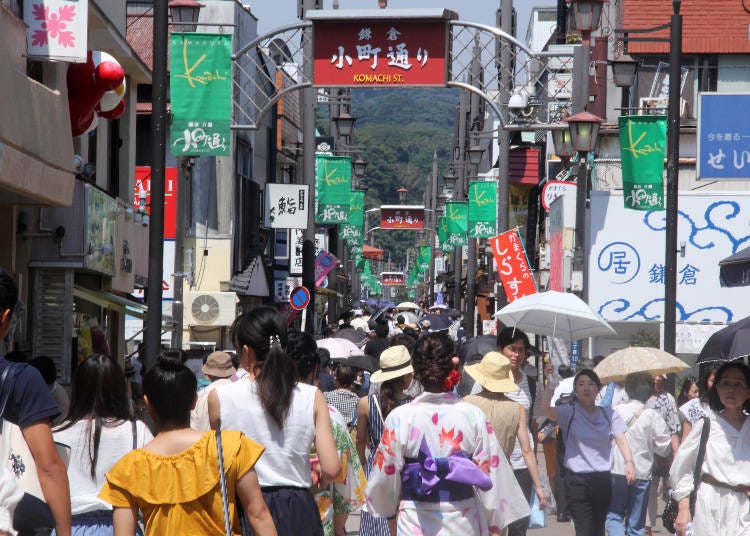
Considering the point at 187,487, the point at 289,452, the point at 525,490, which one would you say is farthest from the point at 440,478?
the point at 525,490

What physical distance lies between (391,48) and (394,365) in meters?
11.5

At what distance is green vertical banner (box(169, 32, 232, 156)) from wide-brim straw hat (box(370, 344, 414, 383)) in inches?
364

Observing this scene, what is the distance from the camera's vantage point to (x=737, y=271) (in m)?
10.5

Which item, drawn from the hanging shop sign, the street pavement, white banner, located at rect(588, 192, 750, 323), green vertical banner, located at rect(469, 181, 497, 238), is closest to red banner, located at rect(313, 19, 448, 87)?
white banner, located at rect(588, 192, 750, 323)

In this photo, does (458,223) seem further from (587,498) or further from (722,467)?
(722,467)

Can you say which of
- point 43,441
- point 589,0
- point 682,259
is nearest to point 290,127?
point 682,259

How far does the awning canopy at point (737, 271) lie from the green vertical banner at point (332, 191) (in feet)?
67.8

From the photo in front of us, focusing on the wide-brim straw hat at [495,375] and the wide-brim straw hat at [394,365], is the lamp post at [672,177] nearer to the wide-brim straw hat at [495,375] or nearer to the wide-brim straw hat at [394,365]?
the wide-brim straw hat at [495,375]

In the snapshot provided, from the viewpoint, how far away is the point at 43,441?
4680 mm

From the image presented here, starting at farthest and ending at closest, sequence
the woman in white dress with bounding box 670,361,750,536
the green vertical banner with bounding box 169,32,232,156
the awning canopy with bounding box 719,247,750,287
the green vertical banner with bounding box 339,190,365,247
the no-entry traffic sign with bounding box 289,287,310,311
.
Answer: the green vertical banner with bounding box 339,190,365,247 < the no-entry traffic sign with bounding box 289,287,310,311 < the green vertical banner with bounding box 169,32,232,156 < the awning canopy with bounding box 719,247,750,287 < the woman in white dress with bounding box 670,361,750,536

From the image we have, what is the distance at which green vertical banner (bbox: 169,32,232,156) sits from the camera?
1719 cm

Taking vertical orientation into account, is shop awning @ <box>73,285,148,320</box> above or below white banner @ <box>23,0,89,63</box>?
below

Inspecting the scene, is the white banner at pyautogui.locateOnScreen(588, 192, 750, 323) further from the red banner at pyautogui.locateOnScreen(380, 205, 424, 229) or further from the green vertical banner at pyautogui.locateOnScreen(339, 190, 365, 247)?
the red banner at pyautogui.locateOnScreen(380, 205, 424, 229)

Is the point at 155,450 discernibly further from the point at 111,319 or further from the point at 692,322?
the point at 692,322
